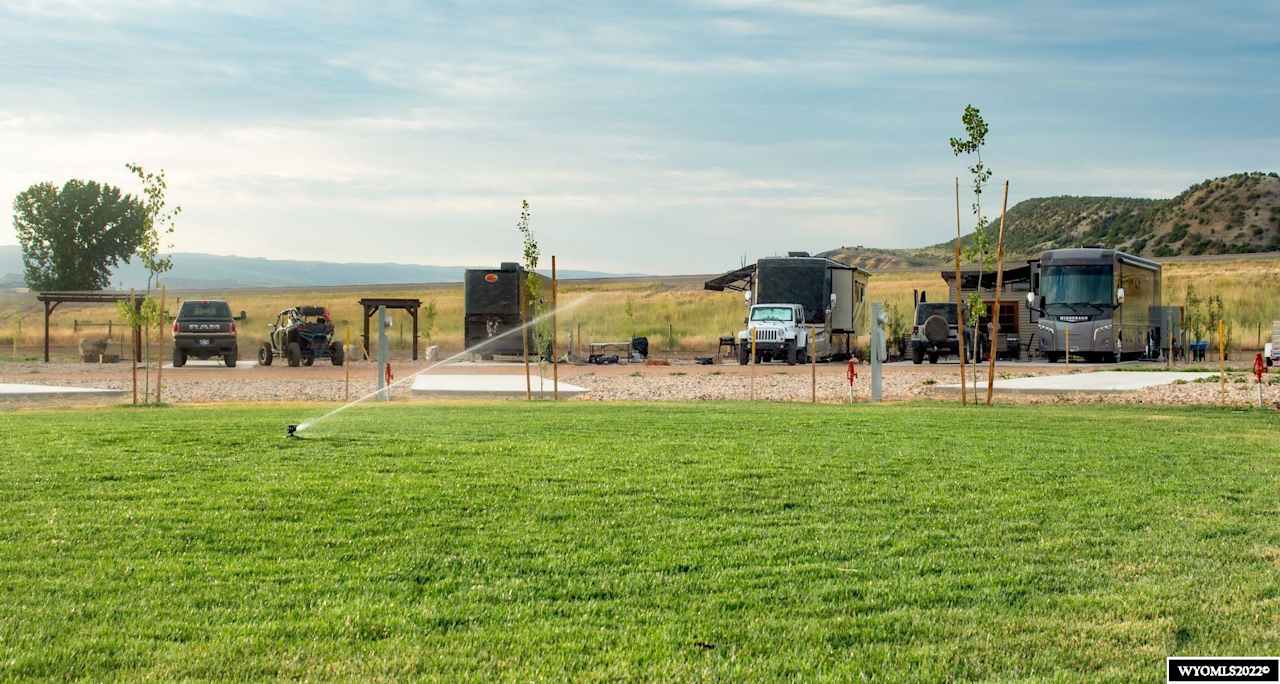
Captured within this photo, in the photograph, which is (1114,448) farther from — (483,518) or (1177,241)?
(1177,241)

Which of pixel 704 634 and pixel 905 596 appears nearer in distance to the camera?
pixel 704 634

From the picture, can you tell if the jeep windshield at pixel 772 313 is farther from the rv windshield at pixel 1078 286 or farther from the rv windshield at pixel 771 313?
the rv windshield at pixel 1078 286

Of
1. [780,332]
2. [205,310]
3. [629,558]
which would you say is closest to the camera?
[629,558]

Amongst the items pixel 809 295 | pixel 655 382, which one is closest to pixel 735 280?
pixel 809 295

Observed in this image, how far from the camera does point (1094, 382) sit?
93.7 ft

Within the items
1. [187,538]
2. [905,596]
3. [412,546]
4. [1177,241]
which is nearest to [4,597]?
[187,538]

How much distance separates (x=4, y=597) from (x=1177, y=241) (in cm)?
12665

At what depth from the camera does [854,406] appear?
22172 mm

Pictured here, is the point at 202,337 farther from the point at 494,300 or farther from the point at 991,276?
the point at 991,276

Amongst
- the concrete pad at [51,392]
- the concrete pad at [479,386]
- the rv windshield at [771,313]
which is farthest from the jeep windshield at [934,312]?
the concrete pad at [51,392]

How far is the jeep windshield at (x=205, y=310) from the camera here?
4066 centimetres

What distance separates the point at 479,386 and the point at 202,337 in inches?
596

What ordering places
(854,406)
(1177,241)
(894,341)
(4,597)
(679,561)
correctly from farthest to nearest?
(1177,241)
(894,341)
(854,406)
(679,561)
(4,597)

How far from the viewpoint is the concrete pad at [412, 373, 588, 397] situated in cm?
2683
